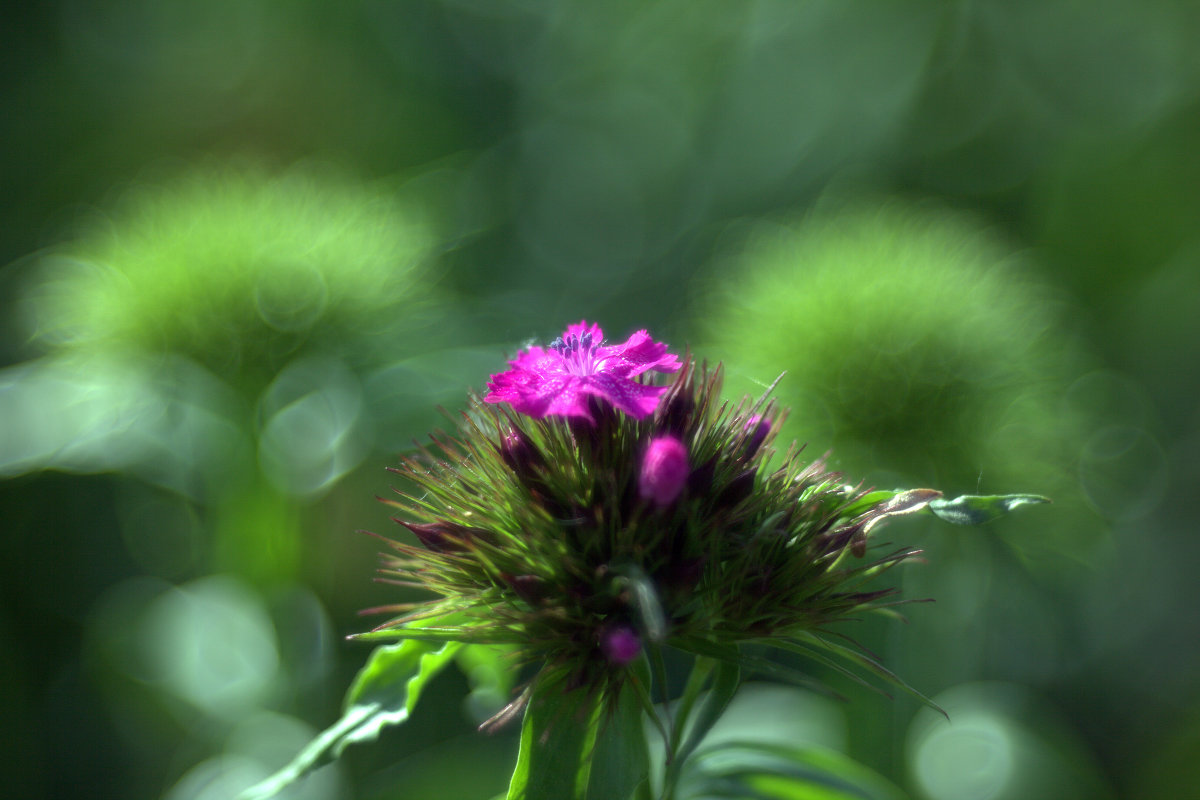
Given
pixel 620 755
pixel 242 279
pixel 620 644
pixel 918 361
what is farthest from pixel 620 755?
pixel 242 279

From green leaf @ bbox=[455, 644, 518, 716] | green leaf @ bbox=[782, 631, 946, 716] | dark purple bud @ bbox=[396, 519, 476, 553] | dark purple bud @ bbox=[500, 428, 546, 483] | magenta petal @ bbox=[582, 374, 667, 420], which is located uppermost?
magenta petal @ bbox=[582, 374, 667, 420]

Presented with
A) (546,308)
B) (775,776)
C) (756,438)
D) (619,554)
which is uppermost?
(546,308)

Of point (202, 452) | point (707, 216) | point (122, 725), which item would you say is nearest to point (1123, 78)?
point (707, 216)

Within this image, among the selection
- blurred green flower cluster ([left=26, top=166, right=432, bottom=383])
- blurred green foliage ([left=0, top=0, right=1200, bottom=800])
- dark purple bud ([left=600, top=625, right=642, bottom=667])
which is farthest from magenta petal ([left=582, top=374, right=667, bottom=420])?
blurred green flower cluster ([left=26, top=166, right=432, bottom=383])

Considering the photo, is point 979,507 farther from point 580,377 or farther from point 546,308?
point 546,308

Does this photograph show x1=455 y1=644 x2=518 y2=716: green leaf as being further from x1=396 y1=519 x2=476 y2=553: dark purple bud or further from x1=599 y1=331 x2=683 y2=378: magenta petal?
x1=599 y1=331 x2=683 y2=378: magenta petal

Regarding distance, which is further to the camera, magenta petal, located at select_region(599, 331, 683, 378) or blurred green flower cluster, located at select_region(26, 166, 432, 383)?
blurred green flower cluster, located at select_region(26, 166, 432, 383)

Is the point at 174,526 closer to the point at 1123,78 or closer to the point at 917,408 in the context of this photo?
the point at 917,408
